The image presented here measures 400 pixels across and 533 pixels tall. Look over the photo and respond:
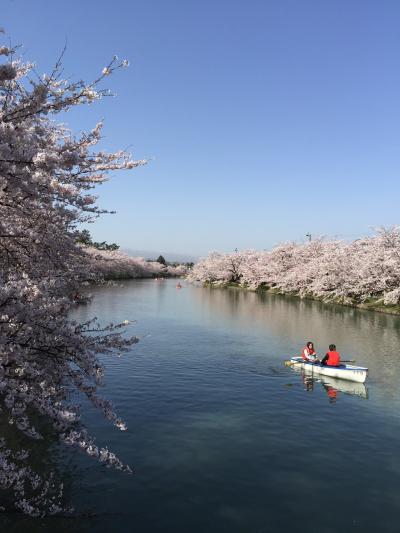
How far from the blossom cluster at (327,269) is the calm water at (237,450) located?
83.2ft

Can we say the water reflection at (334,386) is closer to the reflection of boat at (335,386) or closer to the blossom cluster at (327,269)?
the reflection of boat at (335,386)

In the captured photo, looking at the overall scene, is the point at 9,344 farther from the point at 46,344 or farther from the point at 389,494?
the point at 389,494

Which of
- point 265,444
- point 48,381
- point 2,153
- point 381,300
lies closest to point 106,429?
point 265,444

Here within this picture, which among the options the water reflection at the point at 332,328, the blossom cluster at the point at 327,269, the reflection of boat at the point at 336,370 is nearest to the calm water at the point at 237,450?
the water reflection at the point at 332,328

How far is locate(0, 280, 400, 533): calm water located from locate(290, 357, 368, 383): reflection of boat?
0.54 metres

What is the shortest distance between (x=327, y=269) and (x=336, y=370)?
145 feet

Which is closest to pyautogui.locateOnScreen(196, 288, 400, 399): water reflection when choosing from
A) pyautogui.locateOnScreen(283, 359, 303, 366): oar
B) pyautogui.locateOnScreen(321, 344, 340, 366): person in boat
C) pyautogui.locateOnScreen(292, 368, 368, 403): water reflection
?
pyautogui.locateOnScreen(292, 368, 368, 403): water reflection

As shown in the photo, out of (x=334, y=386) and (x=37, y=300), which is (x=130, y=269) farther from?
(x=37, y=300)

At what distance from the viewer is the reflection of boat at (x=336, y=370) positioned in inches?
852

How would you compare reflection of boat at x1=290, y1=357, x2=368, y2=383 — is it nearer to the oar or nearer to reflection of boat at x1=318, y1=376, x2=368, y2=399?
the oar

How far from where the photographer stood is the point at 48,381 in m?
8.36

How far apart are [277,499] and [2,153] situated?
31.8 feet

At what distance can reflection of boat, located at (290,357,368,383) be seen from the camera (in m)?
21.6

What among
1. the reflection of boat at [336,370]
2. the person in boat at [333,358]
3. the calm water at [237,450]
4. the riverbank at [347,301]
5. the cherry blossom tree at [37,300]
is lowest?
the calm water at [237,450]
